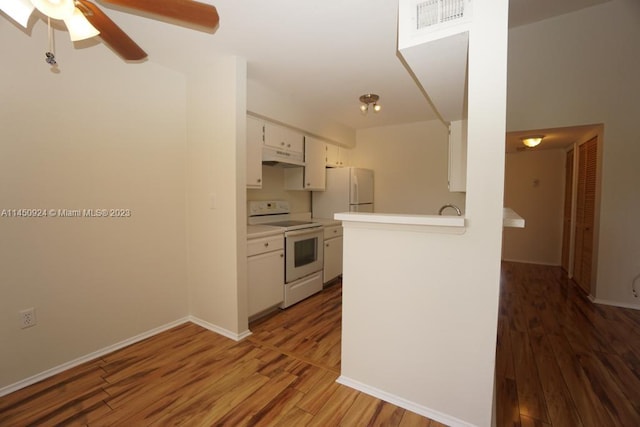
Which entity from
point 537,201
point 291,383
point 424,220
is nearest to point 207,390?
point 291,383

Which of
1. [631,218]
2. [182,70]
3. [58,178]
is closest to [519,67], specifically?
[631,218]

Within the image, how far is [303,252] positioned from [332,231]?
69 cm

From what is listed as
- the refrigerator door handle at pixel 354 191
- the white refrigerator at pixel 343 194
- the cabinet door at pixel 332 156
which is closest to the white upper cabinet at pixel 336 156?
the cabinet door at pixel 332 156

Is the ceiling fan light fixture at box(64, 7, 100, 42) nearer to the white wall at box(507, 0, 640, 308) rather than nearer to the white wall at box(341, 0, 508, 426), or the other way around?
the white wall at box(341, 0, 508, 426)

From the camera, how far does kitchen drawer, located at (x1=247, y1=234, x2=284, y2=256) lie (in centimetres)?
252

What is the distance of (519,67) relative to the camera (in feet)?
10.4

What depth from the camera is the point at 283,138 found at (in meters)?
3.18

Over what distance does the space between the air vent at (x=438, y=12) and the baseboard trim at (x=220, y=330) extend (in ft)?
8.19

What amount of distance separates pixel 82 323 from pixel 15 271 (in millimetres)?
551

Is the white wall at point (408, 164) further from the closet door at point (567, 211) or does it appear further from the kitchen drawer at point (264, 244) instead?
the kitchen drawer at point (264, 244)

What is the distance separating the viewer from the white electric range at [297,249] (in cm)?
297

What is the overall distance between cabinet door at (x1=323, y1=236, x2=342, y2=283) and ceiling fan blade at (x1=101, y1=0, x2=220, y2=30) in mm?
2696

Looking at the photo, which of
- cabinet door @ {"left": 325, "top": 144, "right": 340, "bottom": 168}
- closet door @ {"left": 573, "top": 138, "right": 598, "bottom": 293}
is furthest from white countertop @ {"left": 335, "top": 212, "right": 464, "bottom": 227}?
closet door @ {"left": 573, "top": 138, "right": 598, "bottom": 293}

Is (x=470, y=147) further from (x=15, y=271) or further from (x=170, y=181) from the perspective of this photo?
(x=15, y=271)
